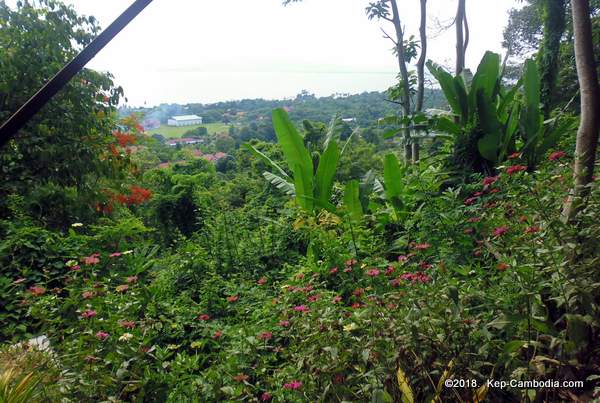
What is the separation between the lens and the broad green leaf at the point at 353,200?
3.62m

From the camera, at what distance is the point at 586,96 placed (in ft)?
5.48

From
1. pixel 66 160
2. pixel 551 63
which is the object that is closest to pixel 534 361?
pixel 66 160

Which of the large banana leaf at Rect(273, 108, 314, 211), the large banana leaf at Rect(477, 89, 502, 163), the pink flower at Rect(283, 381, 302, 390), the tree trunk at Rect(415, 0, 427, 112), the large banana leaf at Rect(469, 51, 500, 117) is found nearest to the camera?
the pink flower at Rect(283, 381, 302, 390)

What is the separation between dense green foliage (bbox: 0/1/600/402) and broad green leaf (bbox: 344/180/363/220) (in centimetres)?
4

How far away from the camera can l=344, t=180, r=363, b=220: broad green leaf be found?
3.62 metres

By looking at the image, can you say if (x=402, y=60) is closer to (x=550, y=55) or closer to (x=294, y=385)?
(x=550, y=55)

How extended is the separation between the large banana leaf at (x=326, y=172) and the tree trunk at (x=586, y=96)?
2.40 m

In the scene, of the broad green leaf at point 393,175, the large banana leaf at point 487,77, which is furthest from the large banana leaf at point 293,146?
the large banana leaf at point 487,77

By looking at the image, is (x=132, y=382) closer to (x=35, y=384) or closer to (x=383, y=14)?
(x=35, y=384)

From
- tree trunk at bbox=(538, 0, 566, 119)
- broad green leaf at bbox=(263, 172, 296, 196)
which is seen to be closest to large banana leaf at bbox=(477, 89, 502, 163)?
broad green leaf at bbox=(263, 172, 296, 196)

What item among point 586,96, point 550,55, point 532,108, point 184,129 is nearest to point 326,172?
point 532,108

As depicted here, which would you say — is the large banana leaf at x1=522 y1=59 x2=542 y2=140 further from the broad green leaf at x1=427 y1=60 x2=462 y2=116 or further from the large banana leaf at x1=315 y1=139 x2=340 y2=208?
the large banana leaf at x1=315 y1=139 x2=340 y2=208

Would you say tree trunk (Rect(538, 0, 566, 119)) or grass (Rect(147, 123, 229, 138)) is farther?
grass (Rect(147, 123, 229, 138))

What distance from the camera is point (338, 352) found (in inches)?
52.6
